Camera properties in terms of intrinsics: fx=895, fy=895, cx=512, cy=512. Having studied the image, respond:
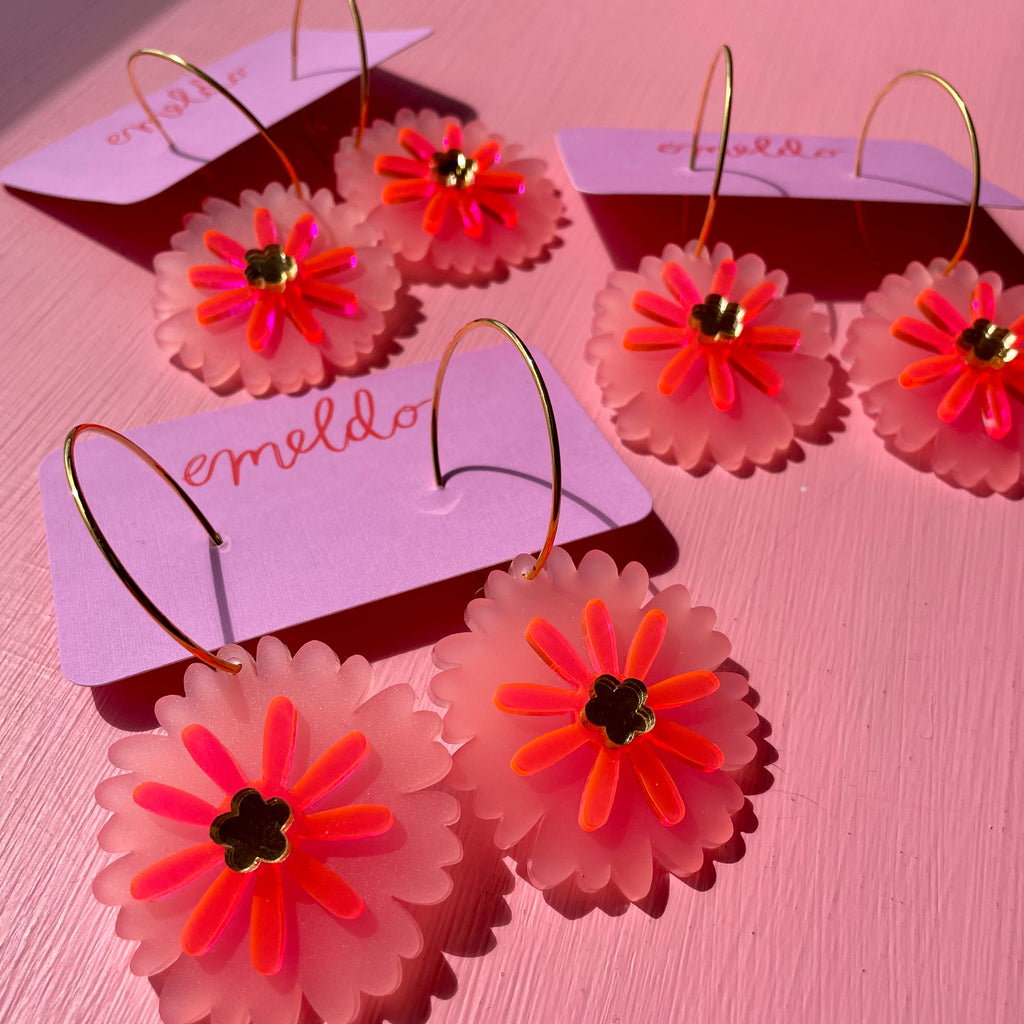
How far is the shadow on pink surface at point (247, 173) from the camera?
0.73 meters

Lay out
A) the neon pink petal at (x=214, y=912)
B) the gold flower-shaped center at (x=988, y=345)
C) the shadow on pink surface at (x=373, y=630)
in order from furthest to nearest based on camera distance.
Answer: the gold flower-shaped center at (x=988, y=345) < the shadow on pink surface at (x=373, y=630) < the neon pink petal at (x=214, y=912)

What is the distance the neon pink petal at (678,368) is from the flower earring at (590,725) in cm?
16

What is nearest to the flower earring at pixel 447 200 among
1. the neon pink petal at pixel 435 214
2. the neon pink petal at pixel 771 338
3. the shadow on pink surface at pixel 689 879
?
the neon pink petal at pixel 435 214

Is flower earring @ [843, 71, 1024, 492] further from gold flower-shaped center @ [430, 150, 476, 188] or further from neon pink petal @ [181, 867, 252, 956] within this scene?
neon pink petal @ [181, 867, 252, 956]

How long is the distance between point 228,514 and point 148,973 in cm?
25

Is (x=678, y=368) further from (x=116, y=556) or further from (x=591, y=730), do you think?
(x=116, y=556)

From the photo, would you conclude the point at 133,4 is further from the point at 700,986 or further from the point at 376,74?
the point at 700,986

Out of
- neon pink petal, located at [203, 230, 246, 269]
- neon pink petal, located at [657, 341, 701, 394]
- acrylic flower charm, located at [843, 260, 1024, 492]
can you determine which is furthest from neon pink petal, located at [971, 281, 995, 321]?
neon pink petal, located at [203, 230, 246, 269]

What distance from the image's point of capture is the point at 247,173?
776 mm

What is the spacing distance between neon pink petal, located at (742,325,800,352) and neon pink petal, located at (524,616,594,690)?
0.27 meters

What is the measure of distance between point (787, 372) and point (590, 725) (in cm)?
31

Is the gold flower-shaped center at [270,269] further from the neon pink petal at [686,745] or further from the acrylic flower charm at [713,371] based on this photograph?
the neon pink petal at [686,745]

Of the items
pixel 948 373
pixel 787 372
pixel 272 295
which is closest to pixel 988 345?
pixel 948 373

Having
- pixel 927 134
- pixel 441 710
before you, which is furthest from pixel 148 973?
pixel 927 134
